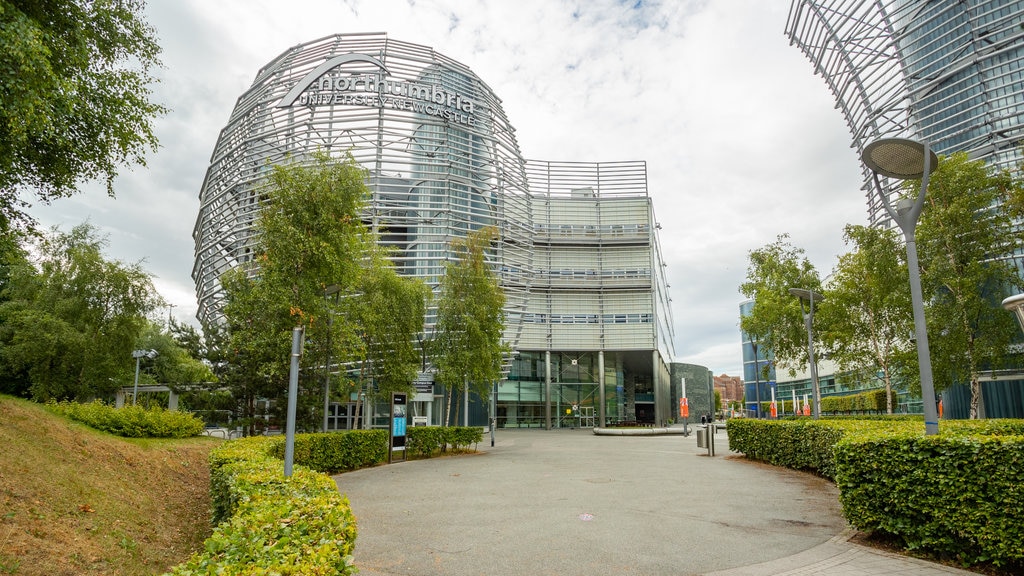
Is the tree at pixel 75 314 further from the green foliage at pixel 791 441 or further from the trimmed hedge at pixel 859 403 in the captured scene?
the trimmed hedge at pixel 859 403

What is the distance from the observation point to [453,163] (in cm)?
3366

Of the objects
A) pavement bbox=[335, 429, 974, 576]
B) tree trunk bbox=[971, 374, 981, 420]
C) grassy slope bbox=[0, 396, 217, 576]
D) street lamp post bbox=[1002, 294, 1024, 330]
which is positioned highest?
street lamp post bbox=[1002, 294, 1024, 330]

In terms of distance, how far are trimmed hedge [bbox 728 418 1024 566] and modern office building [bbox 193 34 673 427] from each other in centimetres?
1867

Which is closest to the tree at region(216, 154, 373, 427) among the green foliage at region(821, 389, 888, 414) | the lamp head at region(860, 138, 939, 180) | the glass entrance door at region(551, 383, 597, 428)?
the lamp head at region(860, 138, 939, 180)

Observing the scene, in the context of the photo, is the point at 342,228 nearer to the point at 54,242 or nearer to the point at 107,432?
the point at 107,432

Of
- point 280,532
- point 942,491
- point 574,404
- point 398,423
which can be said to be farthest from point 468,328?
point 574,404

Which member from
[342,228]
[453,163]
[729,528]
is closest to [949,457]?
[729,528]

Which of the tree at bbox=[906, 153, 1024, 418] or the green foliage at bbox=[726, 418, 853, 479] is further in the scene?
the tree at bbox=[906, 153, 1024, 418]

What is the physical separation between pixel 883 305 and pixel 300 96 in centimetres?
2934

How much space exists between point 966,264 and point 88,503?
28.4 meters

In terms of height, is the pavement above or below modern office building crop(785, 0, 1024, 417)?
below

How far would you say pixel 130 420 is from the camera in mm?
17172

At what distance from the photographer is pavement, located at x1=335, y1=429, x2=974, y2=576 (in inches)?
268

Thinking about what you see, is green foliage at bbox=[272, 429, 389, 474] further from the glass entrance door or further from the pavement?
the glass entrance door
